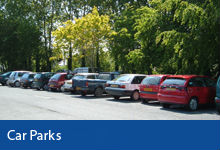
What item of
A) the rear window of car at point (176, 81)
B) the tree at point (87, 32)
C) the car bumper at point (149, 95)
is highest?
the tree at point (87, 32)

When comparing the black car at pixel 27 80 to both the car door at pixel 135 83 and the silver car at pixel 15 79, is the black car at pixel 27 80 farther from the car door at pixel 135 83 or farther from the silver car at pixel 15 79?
the car door at pixel 135 83

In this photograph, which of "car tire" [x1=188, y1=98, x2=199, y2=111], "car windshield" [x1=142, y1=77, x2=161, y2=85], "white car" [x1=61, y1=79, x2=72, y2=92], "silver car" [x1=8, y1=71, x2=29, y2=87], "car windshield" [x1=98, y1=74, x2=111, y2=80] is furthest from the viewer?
"silver car" [x1=8, y1=71, x2=29, y2=87]

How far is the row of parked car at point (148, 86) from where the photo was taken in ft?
38.2

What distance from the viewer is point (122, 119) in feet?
30.2

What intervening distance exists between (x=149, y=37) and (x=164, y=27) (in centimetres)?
153

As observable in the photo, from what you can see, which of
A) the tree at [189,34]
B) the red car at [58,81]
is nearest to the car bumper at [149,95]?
the tree at [189,34]

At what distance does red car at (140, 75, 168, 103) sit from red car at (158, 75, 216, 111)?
140 cm

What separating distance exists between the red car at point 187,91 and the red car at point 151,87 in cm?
140

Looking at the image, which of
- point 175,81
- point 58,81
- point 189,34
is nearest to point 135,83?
point 175,81

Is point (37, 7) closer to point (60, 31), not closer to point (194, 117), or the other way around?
point (60, 31)

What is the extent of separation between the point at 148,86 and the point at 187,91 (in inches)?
109

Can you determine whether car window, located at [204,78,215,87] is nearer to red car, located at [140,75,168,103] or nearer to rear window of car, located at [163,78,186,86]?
rear window of car, located at [163,78,186,86]

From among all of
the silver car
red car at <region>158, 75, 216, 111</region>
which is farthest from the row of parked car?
the silver car

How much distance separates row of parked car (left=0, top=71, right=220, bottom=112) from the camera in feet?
38.2
